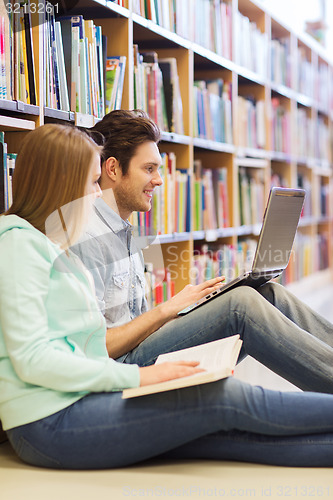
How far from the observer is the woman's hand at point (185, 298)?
1.72 metres

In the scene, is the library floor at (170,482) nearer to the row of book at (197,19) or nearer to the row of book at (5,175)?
the row of book at (5,175)

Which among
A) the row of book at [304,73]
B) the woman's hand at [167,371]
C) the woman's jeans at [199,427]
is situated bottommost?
the woman's jeans at [199,427]

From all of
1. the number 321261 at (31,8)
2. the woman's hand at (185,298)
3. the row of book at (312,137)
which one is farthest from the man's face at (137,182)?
the row of book at (312,137)

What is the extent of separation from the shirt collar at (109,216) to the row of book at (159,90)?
27.4 inches

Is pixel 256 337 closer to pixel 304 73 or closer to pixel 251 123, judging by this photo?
pixel 251 123

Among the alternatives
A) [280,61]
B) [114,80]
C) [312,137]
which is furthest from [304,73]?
[114,80]

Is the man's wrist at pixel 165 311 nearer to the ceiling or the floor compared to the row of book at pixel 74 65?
nearer to the floor

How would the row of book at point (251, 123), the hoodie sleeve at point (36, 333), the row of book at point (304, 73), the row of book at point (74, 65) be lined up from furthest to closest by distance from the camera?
the row of book at point (304, 73), the row of book at point (251, 123), the row of book at point (74, 65), the hoodie sleeve at point (36, 333)

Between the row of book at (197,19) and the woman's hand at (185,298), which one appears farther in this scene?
the row of book at (197,19)

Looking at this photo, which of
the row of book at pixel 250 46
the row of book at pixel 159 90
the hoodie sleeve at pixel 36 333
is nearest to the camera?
the hoodie sleeve at pixel 36 333

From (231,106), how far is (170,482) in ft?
8.23

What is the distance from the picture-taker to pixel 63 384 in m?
1.25

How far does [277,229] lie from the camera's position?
1851mm

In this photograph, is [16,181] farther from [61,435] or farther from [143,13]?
[143,13]
